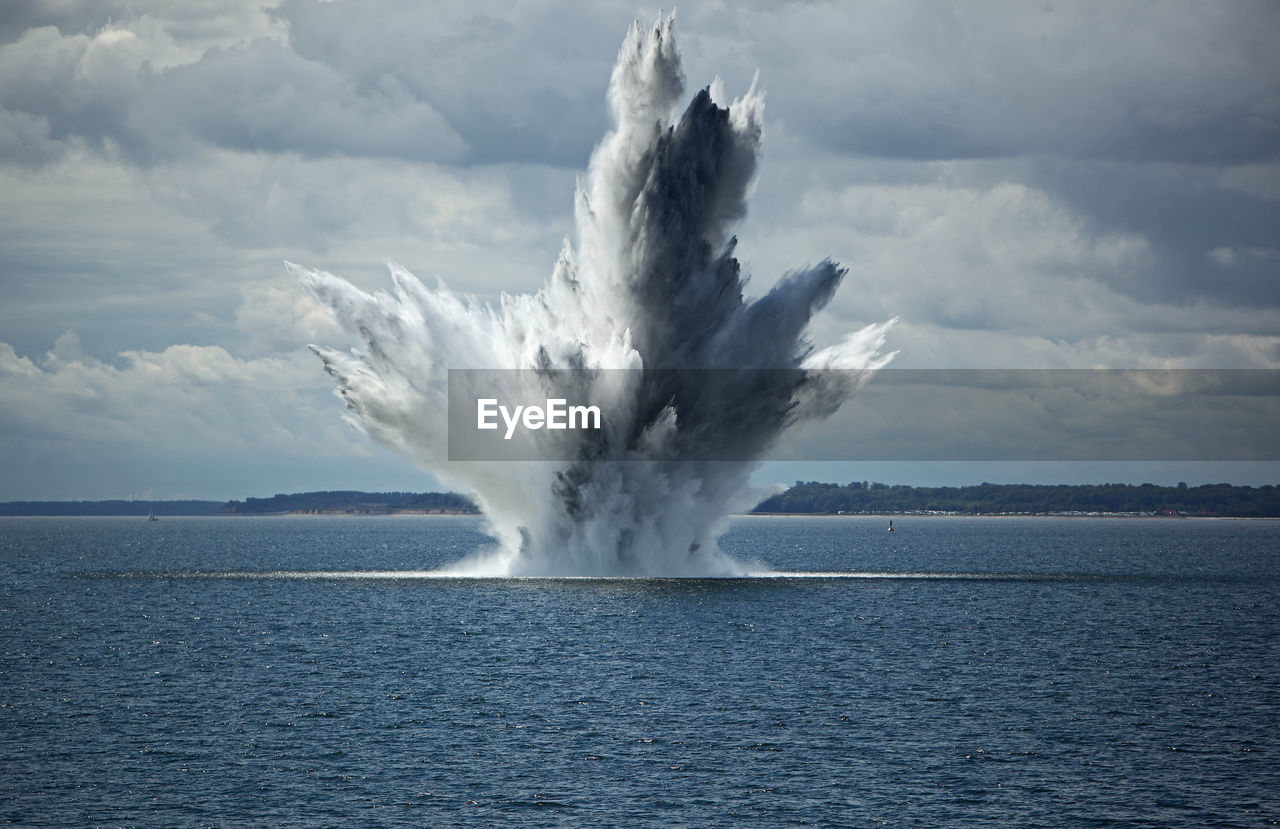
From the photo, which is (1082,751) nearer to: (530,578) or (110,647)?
(110,647)

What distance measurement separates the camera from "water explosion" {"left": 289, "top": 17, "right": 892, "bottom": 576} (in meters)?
82.7

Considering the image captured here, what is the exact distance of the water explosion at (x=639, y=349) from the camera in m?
82.7

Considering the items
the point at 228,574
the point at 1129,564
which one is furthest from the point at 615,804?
the point at 1129,564

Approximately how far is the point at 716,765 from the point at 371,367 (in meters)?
52.1

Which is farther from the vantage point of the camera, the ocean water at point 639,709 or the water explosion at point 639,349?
the water explosion at point 639,349

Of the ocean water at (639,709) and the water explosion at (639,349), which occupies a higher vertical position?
the water explosion at (639,349)

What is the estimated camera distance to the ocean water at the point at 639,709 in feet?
116

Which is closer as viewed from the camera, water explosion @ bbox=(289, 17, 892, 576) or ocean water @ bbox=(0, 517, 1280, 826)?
ocean water @ bbox=(0, 517, 1280, 826)

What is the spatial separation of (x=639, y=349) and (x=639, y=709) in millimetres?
39589

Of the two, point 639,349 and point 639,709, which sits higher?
point 639,349

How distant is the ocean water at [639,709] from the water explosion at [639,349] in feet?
21.2

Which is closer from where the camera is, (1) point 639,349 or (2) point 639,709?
(2) point 639,709

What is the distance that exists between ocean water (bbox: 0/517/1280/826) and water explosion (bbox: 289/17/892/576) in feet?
21.2

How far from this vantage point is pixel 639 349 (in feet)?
277
